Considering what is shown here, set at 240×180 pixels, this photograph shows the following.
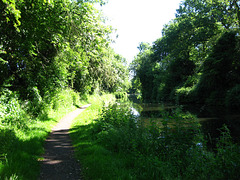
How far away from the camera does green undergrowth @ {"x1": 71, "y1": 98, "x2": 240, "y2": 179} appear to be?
4508mm

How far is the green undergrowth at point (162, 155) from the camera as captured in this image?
4508 millimetres

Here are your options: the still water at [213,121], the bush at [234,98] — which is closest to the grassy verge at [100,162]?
the still water at [213,121]

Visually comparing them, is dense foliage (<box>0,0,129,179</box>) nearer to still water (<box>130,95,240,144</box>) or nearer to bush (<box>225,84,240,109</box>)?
still water (<box>130,95,240,144</box>)

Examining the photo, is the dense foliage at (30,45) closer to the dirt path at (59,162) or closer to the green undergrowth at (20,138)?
the green undergrowth at (20,138)

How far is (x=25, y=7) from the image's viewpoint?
7074 mm

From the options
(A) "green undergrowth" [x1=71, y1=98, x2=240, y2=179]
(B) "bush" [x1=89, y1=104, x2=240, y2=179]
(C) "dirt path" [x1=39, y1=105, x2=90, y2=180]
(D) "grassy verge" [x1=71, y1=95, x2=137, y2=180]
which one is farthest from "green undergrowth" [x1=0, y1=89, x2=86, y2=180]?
(B) "bush" [x1=89, y1=104, x2=240, y2=179]

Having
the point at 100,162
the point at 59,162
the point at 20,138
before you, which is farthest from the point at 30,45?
the point at 100,162

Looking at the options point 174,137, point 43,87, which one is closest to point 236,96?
point 174,137

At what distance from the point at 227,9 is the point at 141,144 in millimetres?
30187

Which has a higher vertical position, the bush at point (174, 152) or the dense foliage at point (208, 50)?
the dense foliage at point (208, 50)

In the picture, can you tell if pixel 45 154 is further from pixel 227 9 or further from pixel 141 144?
pixel 227 9

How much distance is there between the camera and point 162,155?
5887mm

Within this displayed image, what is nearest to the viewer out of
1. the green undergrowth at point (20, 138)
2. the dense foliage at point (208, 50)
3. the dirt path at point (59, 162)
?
the green undergrowth at point (20, 138)

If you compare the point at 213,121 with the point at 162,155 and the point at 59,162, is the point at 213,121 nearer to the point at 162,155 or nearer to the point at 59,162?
the point at 162,155
